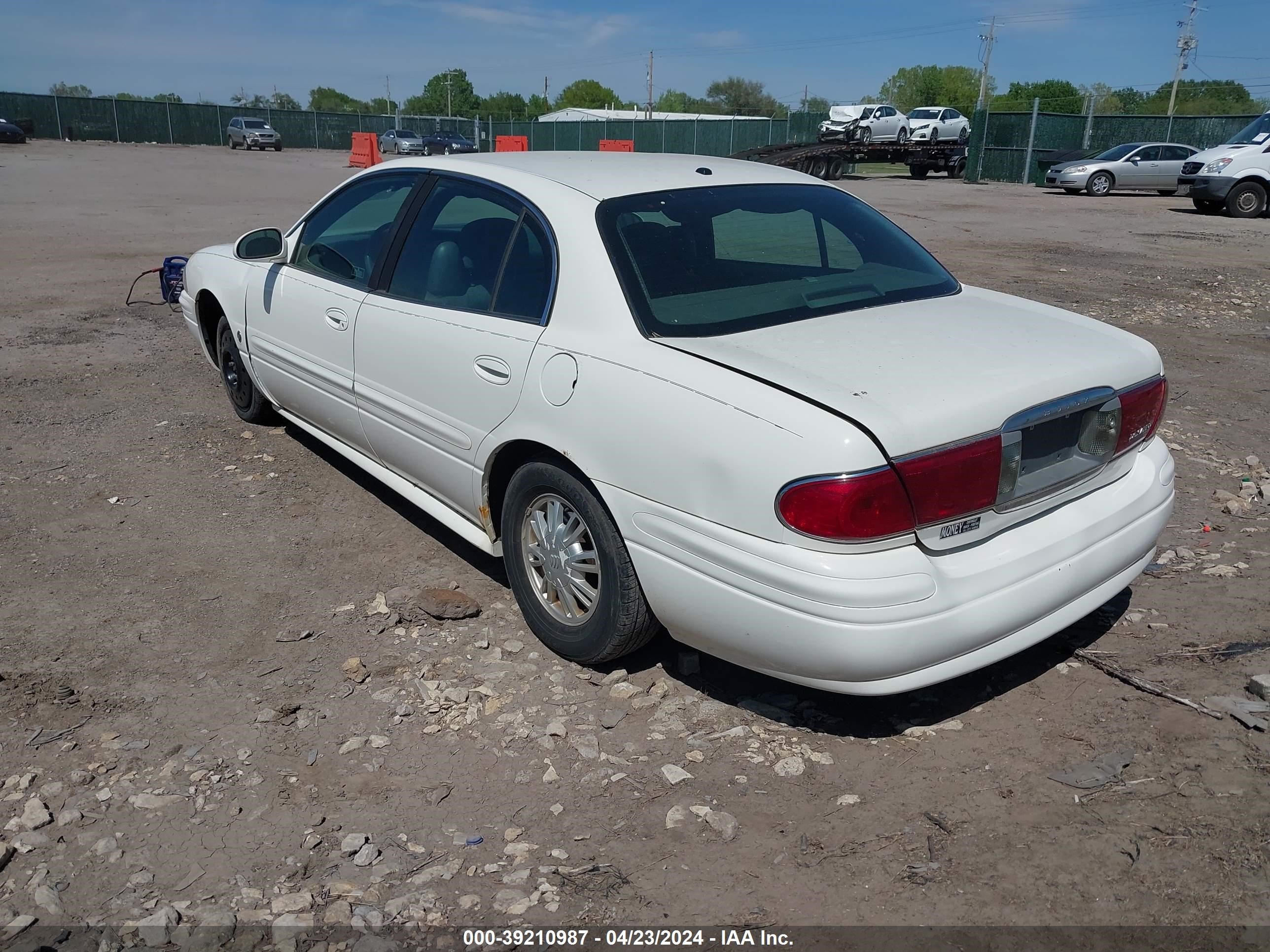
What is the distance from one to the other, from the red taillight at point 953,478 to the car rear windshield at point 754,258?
0.81m

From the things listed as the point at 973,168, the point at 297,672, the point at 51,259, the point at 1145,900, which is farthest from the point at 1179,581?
the point at 973,168

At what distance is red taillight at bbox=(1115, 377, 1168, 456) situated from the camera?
3.27 m

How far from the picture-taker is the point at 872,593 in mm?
2666

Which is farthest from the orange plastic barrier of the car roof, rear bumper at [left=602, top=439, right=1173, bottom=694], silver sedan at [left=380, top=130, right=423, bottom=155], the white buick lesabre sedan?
rear bumper at [left=602, top=439, right=1173, bottom=694]

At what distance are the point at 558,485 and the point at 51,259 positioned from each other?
11333 mm

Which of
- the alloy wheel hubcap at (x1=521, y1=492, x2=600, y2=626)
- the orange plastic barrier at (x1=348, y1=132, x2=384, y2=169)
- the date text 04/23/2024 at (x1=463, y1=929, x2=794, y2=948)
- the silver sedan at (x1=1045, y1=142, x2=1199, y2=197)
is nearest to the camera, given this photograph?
the date text 04/23/2024 at (x1=463, y1=929, x2=794, y2=948)

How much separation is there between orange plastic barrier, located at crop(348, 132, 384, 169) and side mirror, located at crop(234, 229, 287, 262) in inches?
1097

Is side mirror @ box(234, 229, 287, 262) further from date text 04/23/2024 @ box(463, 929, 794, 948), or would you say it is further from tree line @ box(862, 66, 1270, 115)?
tree line @ box(862, 66, 1270, 115)

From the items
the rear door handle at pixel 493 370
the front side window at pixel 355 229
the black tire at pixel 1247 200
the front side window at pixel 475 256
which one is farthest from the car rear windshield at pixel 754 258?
the black tire at pixel 1247 200

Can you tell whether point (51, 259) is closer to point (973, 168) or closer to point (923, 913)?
point (923, 913)

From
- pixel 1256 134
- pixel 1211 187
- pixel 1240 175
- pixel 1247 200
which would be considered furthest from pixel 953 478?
pixel 1256 134

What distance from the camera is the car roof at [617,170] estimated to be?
3725 millimetres

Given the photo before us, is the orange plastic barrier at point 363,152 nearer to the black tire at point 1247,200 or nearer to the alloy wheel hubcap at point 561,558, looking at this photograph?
the black tire at point 1247,200

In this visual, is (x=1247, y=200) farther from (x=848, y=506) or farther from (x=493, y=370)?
(x=848, y=506)
